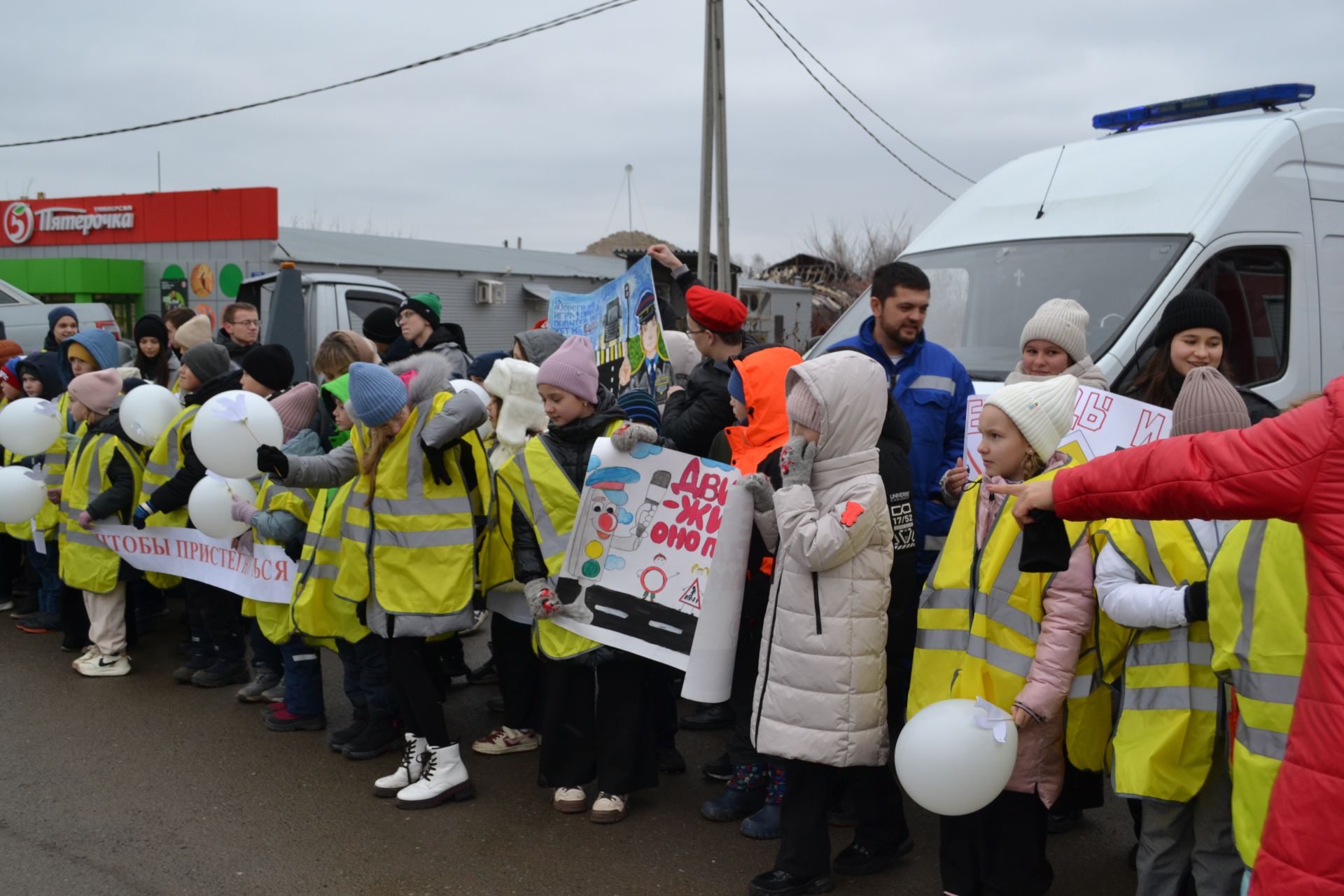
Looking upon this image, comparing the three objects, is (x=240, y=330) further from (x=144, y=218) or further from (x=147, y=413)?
(x=144, y=218)

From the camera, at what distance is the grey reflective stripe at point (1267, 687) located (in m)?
2.63

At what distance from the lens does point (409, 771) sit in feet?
16.0

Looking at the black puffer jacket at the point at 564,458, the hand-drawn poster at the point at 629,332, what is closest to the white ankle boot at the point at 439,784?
the black puffer jacket at the point at 564,458

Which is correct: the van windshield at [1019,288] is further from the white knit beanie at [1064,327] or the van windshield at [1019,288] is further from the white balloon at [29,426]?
the white balloon at [29,426]

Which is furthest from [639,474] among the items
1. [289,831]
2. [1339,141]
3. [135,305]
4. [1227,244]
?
[135,305]

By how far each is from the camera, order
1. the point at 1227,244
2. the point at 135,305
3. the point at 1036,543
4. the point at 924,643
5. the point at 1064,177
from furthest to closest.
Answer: the point at 135,305 → the point at 1064,177 → the point at 1227,244 → the point at 924,643 → the point at 1036,543

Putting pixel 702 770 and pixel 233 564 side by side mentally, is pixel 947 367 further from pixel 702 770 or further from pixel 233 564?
pixel 233 564

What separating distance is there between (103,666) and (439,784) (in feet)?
9.91

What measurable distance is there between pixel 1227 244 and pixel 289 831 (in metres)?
5.38

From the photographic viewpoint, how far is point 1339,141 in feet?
20.8

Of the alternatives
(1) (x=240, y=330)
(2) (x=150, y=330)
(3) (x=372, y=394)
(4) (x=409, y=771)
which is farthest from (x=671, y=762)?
(1) (x=240, y=330)

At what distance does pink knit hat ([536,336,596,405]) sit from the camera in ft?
15.2

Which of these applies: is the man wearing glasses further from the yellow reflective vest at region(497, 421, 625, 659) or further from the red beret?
the red beret

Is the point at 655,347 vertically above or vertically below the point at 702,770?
above
